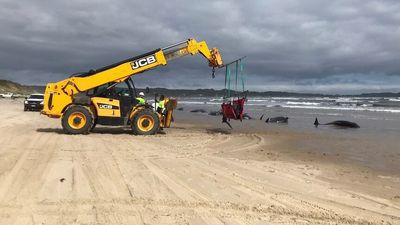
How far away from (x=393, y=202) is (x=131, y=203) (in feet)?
13.1

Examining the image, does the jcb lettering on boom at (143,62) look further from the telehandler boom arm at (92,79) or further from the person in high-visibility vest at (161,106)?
the person in high-visibility vest at (161,106)

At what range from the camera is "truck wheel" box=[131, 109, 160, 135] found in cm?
1705

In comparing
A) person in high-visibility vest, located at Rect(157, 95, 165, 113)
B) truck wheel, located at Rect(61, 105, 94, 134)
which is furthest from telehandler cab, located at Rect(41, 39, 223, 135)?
person in high-visibility vest, located at Rect(157, 95, 165, 113)

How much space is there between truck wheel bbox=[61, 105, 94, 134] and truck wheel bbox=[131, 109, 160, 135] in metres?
1.55

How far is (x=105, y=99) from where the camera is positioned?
1694 cm

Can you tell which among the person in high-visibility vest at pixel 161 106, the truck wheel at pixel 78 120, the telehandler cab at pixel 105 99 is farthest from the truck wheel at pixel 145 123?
the truck wheel at pixel 78 120

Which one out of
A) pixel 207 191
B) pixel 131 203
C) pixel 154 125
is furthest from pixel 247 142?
pixel 131 203

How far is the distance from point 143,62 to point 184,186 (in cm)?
974

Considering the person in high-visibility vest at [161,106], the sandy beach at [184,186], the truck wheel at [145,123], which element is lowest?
the sandy beach at [184,186]

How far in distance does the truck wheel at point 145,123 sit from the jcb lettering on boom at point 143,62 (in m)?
1.62

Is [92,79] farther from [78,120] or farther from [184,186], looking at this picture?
[184,186]

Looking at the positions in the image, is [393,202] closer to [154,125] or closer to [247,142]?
[247,142]

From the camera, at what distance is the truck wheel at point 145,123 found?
55.9 feet

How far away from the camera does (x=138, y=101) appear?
57.1 ft
